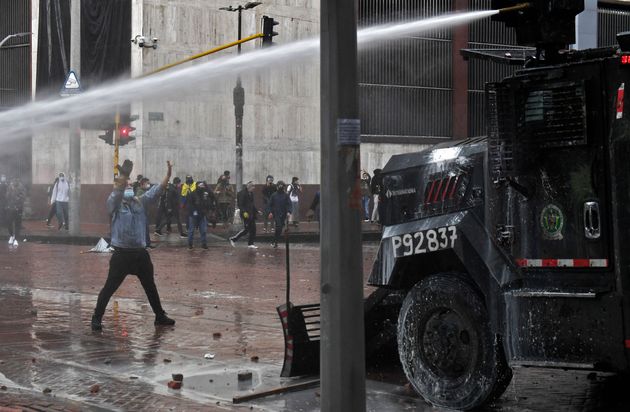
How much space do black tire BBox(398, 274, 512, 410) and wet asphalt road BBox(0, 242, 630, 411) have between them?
29 cm

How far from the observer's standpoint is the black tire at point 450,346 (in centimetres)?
719

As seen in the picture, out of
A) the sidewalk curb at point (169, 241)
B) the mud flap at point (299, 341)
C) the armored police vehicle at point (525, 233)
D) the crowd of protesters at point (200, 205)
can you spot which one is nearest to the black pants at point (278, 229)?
the crowd of protesters at point (200, 205)

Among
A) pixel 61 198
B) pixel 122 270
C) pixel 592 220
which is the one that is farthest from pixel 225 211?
pixel 592 220

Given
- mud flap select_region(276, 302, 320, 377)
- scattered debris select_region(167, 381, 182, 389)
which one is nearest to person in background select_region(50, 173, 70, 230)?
scattered debris select_region(167, 381, 182, 389)

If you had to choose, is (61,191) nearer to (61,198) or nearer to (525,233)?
(61,198)

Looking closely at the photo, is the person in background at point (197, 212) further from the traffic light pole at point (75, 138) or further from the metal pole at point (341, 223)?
the metal pole at point (341, 223)

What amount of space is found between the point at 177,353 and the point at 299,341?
6.55 feet

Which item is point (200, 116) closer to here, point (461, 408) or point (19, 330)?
point (19, 330)

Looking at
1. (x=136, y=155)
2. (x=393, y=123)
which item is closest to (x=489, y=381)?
(x=136, y=155)

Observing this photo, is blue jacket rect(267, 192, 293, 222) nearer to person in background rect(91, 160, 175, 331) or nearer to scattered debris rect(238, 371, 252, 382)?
person in background rect(91, 160, 175, 331)

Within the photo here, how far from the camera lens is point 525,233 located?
6930mm

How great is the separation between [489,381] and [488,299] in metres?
0.57

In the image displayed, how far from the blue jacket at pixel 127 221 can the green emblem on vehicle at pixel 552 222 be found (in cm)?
613

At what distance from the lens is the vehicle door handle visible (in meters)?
6.54
